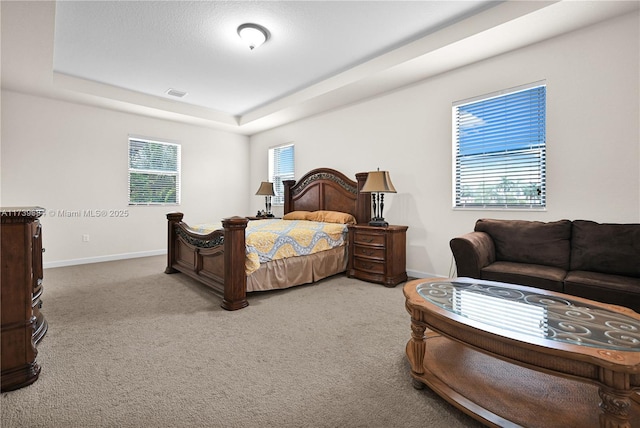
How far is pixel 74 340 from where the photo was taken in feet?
7.13

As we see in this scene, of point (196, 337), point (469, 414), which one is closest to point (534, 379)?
point (469, 414)

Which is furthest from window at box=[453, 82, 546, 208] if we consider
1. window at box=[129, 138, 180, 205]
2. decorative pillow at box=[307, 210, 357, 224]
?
window at box=[129, 138, 180, 205]

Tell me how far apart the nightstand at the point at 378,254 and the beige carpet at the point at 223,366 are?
0.52 meters

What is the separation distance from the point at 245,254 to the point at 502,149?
9.91 ft

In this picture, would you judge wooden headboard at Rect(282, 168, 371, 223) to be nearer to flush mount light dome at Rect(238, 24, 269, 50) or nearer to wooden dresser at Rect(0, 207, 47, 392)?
flush mount light dome at Rect(238, 24, 269, 50)

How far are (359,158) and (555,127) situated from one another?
2453mm

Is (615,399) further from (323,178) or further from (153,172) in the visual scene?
(153,172)

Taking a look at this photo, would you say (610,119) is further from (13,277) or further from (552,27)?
(13,277)

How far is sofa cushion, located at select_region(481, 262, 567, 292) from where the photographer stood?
91.2 inches

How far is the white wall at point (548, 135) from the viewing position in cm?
261

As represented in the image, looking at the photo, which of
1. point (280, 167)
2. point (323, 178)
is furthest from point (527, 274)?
point (280, 167)

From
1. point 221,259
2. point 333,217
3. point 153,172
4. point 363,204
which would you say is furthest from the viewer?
point 153,172

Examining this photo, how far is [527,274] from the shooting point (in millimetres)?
2430

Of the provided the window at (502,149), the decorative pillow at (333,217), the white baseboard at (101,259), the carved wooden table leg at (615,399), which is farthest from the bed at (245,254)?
the carved wooden table leg at (615,399)
